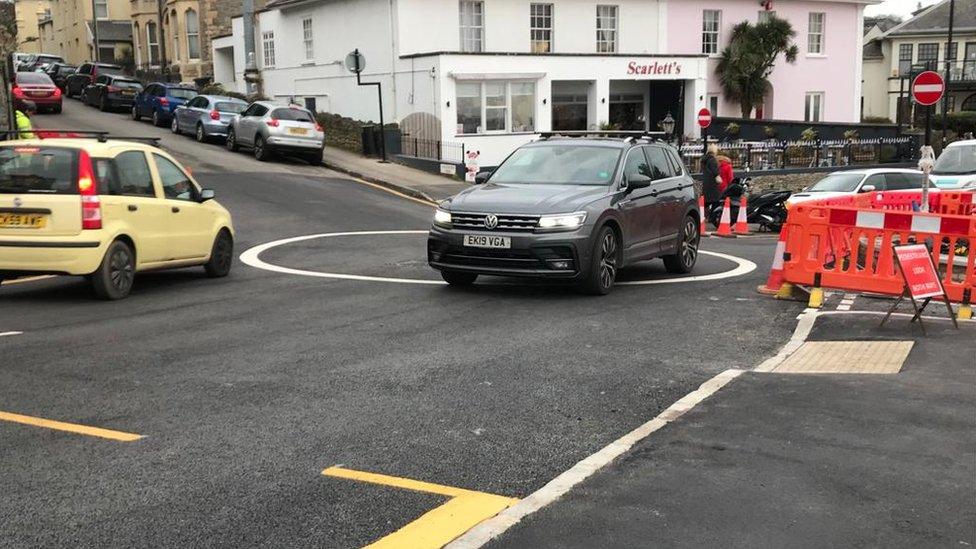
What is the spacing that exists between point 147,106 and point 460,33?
42.6ft

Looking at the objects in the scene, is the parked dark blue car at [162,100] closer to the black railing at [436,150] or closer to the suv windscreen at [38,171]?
the black railing at [436,150]

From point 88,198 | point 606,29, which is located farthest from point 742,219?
point 606,29

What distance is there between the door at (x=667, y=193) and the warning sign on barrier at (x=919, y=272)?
369 cm

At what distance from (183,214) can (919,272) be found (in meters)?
8.03

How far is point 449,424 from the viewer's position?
597cm

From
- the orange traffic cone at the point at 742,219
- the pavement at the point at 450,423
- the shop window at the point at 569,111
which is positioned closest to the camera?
the pavement at the point at 450,423

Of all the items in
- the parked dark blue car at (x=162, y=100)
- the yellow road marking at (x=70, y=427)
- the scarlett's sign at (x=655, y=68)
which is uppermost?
the scarlett's sign at (x=655, y=68)

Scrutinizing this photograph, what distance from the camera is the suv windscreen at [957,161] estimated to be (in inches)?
789

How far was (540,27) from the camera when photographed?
36.8m

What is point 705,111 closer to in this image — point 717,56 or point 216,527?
point 717,56

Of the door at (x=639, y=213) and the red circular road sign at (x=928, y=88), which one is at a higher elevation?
the red circular road sign at (x=928, y=88)

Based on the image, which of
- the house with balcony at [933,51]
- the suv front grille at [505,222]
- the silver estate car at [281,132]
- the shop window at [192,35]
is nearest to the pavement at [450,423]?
the suv front grille at [505,222]

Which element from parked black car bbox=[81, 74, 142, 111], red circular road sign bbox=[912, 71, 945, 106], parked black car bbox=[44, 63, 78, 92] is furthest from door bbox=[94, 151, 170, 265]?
parked black car bbox=[44, 63, 78, 92]

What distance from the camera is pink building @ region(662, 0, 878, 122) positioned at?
40844mm
